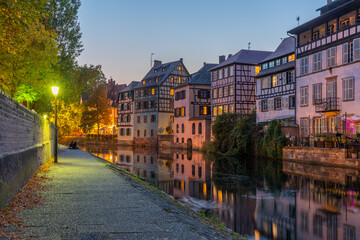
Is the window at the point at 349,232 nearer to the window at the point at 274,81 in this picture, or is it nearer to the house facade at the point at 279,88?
the house facade at the point at 279,88

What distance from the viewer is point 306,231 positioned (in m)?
9.56

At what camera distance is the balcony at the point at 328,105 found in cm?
2888

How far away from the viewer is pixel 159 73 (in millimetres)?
70062

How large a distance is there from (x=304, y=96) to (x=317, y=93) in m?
1.94

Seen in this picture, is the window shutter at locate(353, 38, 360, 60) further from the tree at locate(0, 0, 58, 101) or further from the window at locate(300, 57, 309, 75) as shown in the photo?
the tree at locate(0, 0, 58, 101)

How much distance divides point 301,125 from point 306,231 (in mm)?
25581

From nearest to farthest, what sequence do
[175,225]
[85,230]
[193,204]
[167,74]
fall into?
[85,230], [175,225], [193,204], [167,74]

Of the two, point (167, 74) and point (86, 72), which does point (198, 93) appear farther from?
point (86, 72)

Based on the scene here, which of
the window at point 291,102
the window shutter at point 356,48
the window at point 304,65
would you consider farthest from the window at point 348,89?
the window at point 291,102

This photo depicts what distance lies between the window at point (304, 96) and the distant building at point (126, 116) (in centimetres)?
4359

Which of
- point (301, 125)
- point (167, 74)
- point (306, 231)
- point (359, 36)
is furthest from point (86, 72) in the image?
point (167, 74)

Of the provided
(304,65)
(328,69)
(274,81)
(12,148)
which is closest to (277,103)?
(274,81)

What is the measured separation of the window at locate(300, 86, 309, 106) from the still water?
1150cm

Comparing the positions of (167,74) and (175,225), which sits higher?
(167,74)
